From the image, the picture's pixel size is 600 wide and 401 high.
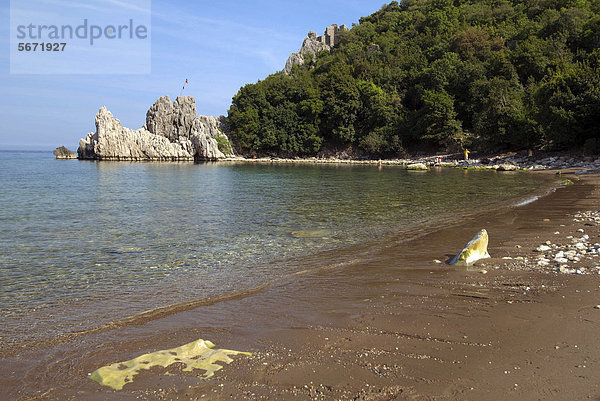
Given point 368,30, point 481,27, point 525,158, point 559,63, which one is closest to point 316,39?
point 368,30

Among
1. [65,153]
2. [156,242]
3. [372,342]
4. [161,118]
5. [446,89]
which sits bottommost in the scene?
[156,242]

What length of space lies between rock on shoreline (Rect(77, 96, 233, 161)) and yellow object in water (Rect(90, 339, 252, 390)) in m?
98.2

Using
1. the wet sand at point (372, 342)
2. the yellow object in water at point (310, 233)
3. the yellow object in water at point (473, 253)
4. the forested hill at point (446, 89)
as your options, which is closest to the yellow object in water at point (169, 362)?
the wet sand at point (372, 342)

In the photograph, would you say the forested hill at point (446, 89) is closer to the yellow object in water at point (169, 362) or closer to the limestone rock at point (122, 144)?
the limestone rock at point (122, 144)

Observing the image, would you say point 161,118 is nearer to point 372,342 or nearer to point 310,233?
point 310,233

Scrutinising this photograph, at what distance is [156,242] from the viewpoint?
13.1 m

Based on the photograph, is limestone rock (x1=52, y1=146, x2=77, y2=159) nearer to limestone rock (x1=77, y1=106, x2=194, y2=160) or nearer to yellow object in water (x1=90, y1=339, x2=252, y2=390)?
limestone rock (x1=77, y1=106, x2=194, y2=160)

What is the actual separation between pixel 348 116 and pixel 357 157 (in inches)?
389

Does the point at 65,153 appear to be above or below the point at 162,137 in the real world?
below

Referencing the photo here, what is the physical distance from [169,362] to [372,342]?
2653mm

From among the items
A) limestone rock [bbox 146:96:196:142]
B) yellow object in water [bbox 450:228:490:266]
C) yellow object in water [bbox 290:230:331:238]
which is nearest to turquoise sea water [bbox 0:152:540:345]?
yellow object in water [bbox 290:230:331:238]

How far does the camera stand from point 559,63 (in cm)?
6581

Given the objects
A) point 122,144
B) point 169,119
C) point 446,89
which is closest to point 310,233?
point 446,89

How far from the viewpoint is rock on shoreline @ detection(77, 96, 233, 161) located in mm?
94781
